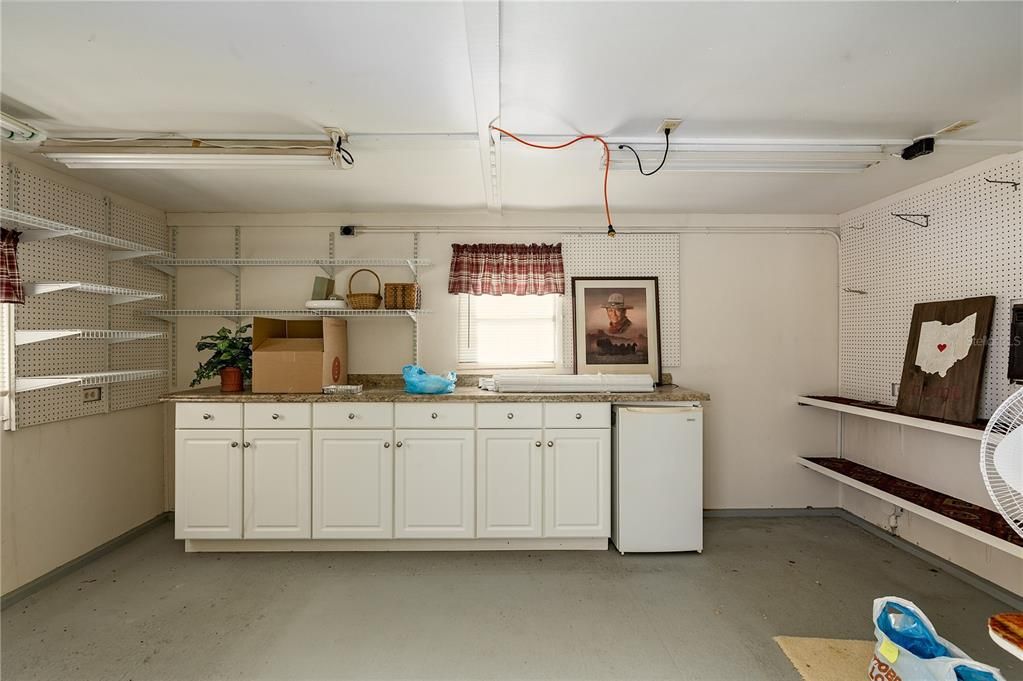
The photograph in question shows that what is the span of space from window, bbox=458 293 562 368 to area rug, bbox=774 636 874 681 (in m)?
2.17

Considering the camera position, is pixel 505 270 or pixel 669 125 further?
pixel 505 270

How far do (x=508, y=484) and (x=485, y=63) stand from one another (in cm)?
229

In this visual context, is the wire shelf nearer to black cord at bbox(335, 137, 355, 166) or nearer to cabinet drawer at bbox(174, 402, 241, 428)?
cabinet drawer at bbox(174, 402, 241, 428)

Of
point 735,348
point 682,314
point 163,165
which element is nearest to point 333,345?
point 163,165

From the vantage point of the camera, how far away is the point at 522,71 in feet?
5.68

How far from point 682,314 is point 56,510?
4.25 meters

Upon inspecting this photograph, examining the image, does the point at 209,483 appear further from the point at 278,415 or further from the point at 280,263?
the point at 280,263

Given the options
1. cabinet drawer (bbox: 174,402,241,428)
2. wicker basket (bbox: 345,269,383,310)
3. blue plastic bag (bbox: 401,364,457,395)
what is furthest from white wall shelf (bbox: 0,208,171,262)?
blue plastic bag (bbox: 401,364,457,395)

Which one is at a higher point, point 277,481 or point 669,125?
point 669,125

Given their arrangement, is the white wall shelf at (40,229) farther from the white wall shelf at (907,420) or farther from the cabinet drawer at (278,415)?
the white wall shelf at (907,420)

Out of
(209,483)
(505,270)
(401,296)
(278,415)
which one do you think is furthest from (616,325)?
(209,483)

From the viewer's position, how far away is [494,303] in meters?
3.63

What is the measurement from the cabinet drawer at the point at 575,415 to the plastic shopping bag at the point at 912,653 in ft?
4.99

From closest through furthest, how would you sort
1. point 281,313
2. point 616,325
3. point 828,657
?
point 828,657 < point 281,313 < point 616,325
